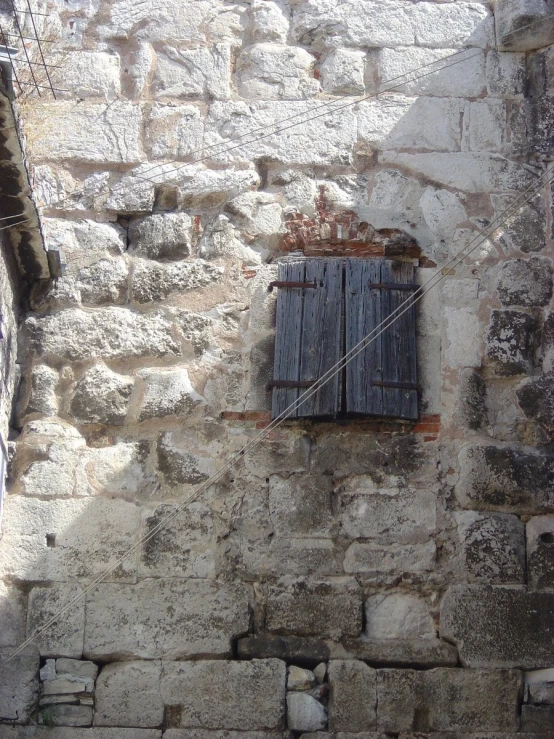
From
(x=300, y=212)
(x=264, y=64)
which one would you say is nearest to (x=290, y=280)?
(x=300, y=212)

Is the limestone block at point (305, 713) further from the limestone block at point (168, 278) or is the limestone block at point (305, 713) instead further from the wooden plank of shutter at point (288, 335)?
the limestone block at point (168, 278)

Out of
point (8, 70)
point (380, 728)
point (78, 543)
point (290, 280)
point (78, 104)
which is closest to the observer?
point (8, 70)

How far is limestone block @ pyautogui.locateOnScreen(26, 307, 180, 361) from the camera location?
5.49 m

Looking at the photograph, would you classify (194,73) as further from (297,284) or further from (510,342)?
(510,342)

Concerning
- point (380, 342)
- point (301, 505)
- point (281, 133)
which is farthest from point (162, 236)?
point (301, 505)

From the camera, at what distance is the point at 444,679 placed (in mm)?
4906

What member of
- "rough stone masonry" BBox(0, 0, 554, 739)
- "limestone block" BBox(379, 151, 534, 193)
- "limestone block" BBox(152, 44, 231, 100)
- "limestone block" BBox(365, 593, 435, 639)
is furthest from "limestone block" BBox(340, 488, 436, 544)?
"limestone block" BBox(152, 44, 231, 100)

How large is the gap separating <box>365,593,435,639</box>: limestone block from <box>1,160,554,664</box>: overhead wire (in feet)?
2.85

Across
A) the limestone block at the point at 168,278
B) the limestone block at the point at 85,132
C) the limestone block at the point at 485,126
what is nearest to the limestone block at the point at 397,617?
the limestone block at the point at 168,278

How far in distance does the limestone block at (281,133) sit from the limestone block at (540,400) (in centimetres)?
145

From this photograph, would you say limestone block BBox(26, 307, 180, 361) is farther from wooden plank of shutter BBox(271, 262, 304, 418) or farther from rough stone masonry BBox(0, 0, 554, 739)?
wooden plank of shutter BBox(271, 262, 304, 418)

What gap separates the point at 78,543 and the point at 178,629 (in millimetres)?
585

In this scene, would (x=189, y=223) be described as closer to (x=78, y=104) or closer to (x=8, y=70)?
(x=78, y=104)

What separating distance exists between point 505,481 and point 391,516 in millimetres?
535
